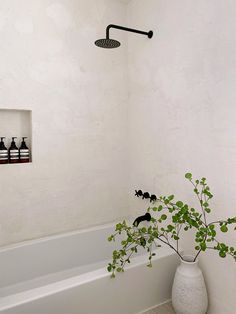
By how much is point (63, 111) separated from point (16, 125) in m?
0.38

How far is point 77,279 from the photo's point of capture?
4.33ft

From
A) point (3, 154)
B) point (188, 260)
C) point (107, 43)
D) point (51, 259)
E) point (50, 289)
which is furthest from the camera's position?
point (51, 259)

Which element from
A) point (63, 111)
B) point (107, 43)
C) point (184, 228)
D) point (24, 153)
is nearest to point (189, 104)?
point (107, 43)

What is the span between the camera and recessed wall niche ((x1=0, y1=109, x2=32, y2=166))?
5.82 ft

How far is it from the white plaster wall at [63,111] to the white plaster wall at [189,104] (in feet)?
0.77

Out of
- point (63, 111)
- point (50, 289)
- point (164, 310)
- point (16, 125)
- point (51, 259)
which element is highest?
point (63, 111)

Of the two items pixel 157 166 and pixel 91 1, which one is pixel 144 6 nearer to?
pixel 91 1

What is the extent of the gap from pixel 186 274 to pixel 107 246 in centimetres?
84

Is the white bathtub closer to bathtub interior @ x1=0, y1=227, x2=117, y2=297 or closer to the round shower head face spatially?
bathtub interior @ x1=0, y1=227, x2=117, y2=297

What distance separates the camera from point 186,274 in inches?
54.6

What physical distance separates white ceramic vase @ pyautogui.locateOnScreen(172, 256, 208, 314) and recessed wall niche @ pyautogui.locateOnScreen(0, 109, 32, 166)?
135 cm

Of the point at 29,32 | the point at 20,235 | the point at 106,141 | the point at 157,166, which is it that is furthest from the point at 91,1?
the point at 20,235

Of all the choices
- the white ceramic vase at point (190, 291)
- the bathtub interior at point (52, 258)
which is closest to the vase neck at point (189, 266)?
the white ceramic vase at point (190, 291)

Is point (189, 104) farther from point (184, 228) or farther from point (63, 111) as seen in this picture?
point (63, 111)
